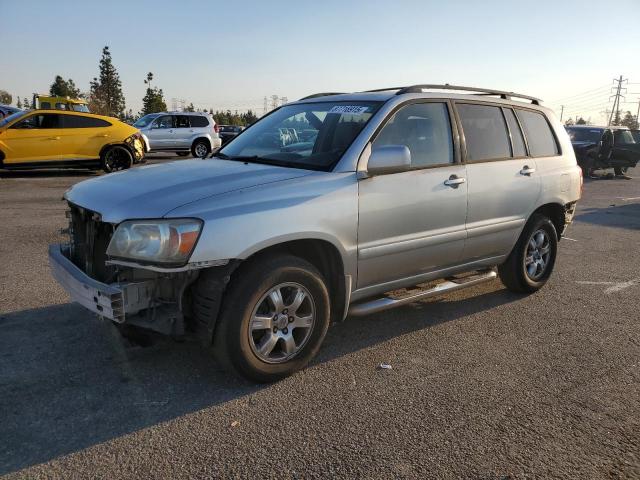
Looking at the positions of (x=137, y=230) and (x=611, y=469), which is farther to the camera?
(x=137, y=230)

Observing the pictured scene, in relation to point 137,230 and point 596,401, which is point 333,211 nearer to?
point 137,230

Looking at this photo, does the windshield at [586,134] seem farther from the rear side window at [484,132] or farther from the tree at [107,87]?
the tree at [107,87]

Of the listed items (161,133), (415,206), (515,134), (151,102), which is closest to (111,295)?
(415,206)

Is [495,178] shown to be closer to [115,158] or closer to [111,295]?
[111,295]

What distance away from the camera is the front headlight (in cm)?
301

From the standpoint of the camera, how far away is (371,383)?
11.5ft

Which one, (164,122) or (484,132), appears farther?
(164,122)

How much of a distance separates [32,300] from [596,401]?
4442mm

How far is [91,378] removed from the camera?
3.44 meters

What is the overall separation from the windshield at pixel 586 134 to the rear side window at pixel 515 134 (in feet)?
54.6

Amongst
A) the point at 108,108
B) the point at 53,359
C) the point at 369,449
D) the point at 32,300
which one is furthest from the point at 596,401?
the point at 108,108

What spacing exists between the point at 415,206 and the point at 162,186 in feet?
5.85

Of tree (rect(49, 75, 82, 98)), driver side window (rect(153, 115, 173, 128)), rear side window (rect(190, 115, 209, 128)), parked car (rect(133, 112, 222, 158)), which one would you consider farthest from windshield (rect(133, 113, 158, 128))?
tree (rect(49, 75, 82, 98))

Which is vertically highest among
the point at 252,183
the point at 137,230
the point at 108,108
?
the point at 108,108
